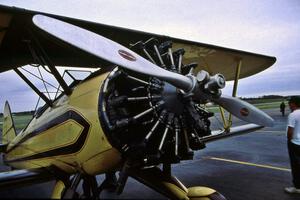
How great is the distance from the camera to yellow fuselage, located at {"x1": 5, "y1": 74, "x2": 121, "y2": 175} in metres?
2.99

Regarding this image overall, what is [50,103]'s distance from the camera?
3.98 metres

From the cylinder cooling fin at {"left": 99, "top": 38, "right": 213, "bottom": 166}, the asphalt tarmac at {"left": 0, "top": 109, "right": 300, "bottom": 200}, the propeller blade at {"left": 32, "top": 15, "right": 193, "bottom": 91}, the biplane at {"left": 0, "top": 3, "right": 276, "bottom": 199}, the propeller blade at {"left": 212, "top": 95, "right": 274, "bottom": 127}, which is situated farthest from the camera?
the asphalt tarmac at {"left": 0, "top": 109, "right": 300, "bottom": 200}

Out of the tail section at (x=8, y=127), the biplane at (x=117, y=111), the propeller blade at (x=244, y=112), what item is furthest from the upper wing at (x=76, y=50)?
the tail section at (x=8, y=127)

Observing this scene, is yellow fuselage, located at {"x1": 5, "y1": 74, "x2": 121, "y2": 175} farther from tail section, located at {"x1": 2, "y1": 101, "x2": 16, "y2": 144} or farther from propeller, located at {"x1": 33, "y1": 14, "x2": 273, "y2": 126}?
tail section, located at {"x1": 2, "y1": 101, "x2": 16, "y2": 144}

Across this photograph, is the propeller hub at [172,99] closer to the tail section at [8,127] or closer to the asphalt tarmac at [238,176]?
the asphalt tarmac at [238,176]

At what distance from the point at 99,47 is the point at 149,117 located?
878mm

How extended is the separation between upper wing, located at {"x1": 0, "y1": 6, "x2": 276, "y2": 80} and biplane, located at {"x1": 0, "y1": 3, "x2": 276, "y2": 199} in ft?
0.06

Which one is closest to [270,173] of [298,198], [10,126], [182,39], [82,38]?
[298,198]

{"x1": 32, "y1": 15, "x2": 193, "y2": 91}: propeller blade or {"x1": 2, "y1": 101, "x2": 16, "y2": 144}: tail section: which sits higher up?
{"x1": 32, "y1": 15, "x2": 193, "y2": 91}: propeller blade

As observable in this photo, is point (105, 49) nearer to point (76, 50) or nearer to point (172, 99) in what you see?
point (172, 99)

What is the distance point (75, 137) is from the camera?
3.23 meters

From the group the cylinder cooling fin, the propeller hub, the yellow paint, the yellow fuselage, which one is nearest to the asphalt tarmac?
the yellow fuselage

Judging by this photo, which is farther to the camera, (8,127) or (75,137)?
(8,127)

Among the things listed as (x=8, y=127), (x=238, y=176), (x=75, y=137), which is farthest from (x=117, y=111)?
(x=8, y=127)
